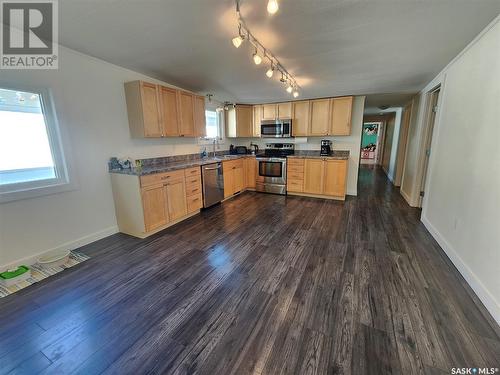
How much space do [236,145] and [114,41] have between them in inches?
153

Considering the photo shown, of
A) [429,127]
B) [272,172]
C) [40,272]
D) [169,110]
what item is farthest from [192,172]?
[429,127]

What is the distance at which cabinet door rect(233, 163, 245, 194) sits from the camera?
16.5ft

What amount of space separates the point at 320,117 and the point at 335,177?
1.45 metres

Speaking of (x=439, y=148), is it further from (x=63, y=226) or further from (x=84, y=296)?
(x=63, y=226)

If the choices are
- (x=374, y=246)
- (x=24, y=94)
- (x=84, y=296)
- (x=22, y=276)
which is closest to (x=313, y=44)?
(x=374, y=246)

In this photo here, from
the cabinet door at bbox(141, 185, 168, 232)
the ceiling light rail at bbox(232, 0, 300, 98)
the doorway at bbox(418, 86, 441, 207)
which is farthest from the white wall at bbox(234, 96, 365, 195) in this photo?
the cabinet door at bbox(141, 185, 168, 232)

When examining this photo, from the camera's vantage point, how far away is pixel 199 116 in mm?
4164

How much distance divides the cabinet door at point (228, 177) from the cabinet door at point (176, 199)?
120 centimetres

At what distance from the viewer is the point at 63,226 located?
260 cm

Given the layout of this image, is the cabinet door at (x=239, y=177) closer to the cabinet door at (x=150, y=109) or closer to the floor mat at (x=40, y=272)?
the cabinet door at (x=150, y=109)

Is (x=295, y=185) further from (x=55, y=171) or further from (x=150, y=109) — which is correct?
(x=55, y=171)

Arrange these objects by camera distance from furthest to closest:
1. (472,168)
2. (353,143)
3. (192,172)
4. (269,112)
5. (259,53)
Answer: (269,112) → (353,143) → (192,172) → (259,53) → (472,168)

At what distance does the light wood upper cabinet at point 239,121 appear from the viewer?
5.39m

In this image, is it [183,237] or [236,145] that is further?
[236,145]
